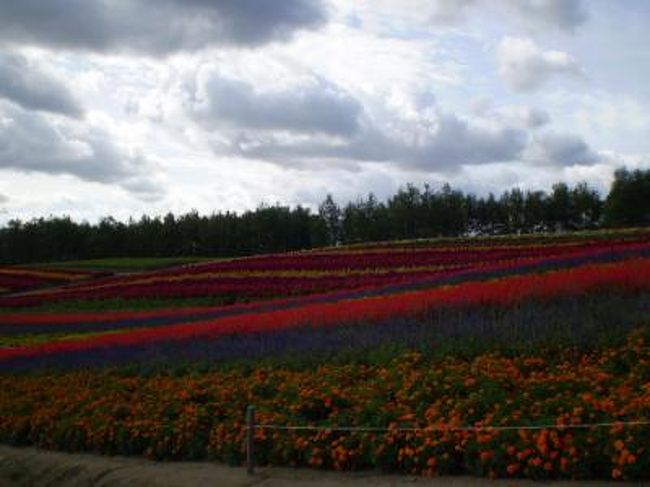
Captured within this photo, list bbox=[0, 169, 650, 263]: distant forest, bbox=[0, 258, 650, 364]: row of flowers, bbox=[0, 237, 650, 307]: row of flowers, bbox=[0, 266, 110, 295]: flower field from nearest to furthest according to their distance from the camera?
bbox=[0, 258, 650, 364]: row of flowers
bbox=[0, 237, 650, 307]: row of flowers
bbox=[0, 266, 110, 295]: flower field
bbox=[0, 169, 650, 263]: distant forest

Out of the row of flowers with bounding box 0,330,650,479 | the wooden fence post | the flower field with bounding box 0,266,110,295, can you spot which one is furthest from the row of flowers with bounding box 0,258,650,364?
the flower field with bounding box 0,266,110,295

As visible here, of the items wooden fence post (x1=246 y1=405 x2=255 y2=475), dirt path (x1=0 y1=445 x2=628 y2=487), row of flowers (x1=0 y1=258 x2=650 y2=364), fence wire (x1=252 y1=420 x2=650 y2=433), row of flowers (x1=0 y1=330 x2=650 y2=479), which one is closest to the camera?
fence wire (x1=252 y1=420 x2=650 y2=433)

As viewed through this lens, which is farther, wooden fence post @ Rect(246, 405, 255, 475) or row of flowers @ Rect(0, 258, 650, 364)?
row of flowers @ Rect(0, 258, 650, 364)

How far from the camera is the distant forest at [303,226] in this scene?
341 ft

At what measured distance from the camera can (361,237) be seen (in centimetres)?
11431

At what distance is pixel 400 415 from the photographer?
9555mm

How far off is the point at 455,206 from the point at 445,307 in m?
95.0

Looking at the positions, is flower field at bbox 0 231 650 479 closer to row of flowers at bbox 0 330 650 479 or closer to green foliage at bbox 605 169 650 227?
row of flowers at bbox 0 330 650 479

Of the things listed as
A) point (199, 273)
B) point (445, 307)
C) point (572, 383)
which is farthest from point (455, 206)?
point (572, 383)

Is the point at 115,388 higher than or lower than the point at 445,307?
lower

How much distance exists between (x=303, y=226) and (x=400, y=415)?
11475 centimetres

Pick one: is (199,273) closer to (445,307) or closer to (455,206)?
(445,307)

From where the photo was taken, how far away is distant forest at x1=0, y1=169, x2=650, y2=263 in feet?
341

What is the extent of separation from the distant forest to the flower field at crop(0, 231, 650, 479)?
82.3 m
